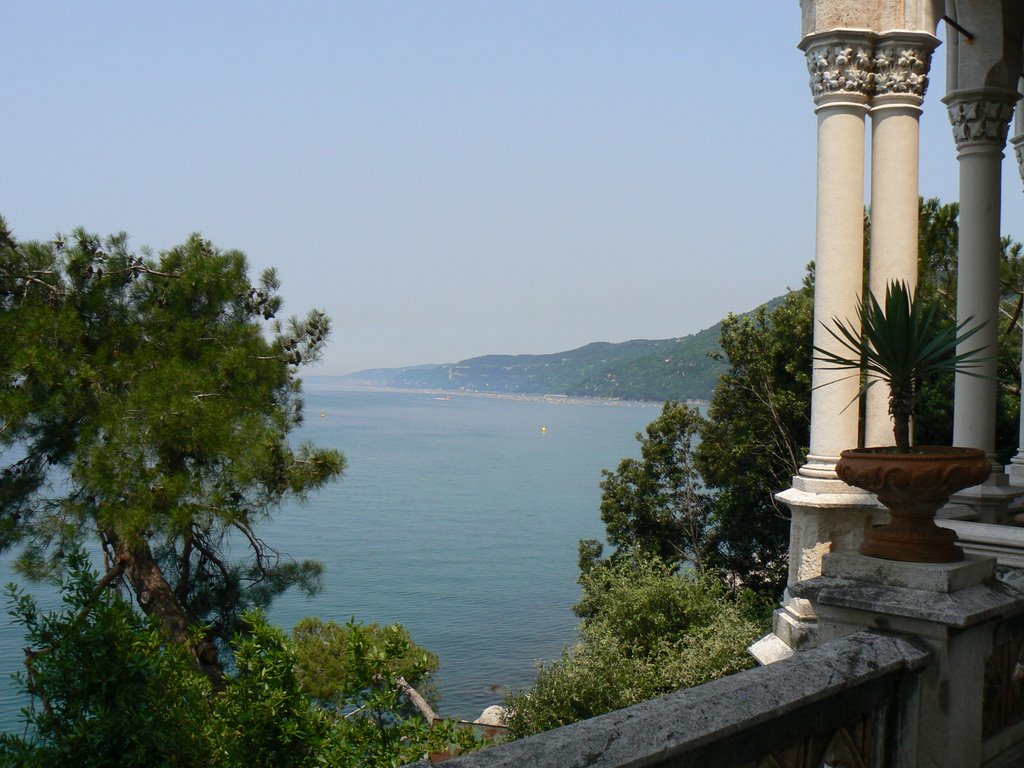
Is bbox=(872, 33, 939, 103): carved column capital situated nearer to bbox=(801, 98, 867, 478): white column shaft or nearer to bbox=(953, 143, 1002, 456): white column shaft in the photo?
bbox=(801, 98, 867, 478): white column shaft

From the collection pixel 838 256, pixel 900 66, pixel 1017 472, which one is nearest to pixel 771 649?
pixel 838 256

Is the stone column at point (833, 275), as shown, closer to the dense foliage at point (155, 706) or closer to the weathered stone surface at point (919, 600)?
the dense foliage at point (155, 706)

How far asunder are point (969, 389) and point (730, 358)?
54.2 ft

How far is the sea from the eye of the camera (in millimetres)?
35250

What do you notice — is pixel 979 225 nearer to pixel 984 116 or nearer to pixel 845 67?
pixel 984 116

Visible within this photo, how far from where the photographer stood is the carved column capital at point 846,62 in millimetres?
8602

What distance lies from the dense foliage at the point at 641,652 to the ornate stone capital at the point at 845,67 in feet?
31.5

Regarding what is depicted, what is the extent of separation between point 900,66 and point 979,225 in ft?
8.96

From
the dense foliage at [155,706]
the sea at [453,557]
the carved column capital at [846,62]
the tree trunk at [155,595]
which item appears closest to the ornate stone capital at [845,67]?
the carved column capital at [846,62]

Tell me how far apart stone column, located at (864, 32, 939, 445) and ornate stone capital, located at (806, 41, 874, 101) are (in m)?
0.11

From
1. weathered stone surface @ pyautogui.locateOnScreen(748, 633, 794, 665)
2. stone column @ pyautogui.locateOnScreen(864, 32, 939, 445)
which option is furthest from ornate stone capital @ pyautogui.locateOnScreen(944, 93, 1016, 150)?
weathered stone surface @ pyautogui.locateOnScreen(748, 633, 794, 665)

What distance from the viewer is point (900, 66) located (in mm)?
8664

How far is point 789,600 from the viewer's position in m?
8.98

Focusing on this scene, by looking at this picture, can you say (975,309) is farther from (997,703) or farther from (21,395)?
(21,395)
